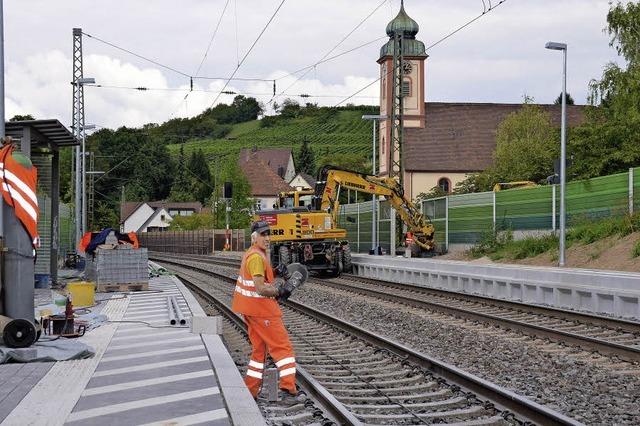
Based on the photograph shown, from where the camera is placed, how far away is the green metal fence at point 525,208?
103ft

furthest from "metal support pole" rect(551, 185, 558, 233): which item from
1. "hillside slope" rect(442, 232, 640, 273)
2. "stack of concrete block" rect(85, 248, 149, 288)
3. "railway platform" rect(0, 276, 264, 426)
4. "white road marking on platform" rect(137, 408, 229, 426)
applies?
"white road marking on platform" rect(137, 408, 229, 426)

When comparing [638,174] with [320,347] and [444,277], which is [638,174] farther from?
[320,347]

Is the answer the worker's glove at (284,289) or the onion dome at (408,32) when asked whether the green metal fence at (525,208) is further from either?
the onion dome at (408,32)

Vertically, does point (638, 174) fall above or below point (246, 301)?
above

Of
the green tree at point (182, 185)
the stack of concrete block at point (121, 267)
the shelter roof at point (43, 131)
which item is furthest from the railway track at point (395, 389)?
the green tree at point (182, 185)

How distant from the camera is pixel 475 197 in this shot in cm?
4059

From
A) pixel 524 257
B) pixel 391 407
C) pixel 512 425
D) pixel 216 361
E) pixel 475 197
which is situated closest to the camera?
pixel 512 425

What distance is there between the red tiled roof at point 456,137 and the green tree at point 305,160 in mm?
83365

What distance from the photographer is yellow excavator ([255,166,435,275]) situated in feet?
115

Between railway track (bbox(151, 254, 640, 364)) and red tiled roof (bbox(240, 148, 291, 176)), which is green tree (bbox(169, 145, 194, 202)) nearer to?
red tiled roof (bbox(240, 148, 291, 176))

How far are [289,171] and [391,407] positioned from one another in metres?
169

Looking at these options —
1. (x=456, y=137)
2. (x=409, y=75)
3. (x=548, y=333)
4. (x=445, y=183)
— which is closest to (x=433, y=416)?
(x=548, y=333)

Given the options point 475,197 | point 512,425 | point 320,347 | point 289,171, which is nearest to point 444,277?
point 475,197

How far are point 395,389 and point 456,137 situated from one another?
8427 centimetres
